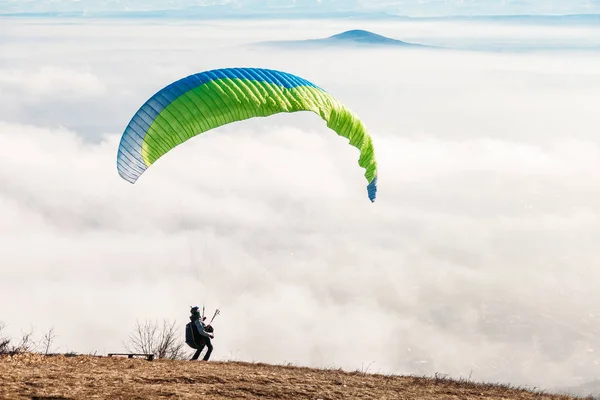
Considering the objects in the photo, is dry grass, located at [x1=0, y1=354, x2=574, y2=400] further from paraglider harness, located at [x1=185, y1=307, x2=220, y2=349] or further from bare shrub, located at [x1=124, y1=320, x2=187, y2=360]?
bare shrub, located at [x1=124, y1=320, x2=187, y2=360]

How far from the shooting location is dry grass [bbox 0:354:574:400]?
46.9ft

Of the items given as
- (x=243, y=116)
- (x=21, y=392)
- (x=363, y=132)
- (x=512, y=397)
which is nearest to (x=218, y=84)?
(x=243, y=116)

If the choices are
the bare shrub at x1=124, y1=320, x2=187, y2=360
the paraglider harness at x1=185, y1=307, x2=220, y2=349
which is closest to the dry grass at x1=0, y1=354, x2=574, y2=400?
the paraglider harness at x1=185, y1=307, x2=220, y2=349

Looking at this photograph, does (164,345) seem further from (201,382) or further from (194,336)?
(201,382)

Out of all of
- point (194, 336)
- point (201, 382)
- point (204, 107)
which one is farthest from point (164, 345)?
point (204, 107)

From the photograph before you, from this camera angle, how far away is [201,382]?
52.2 feet

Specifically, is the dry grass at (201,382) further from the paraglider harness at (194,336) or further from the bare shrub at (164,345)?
the bare shrub at (164,345)

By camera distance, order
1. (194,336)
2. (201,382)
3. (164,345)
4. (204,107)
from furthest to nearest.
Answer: (164,345) < (194,336) < (204,107) < (201,382)

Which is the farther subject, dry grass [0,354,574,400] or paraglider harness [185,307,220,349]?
paraglider harness [185,307,220,349]

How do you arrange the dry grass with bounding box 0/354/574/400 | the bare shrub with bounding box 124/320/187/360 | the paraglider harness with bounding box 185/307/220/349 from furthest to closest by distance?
the bare shrub with bounding box 124/320/187/360 → the paraglider harness with bounding box 185/307/220/349 → the dry grass with bounding box 0/354/574/400

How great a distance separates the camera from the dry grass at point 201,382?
14.3 meters

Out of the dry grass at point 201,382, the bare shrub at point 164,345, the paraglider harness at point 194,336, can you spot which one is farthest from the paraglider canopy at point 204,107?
the bare shrub at point 164,345

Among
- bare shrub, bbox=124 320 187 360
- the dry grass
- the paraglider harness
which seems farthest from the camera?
bare shrub, bbox=124 320 187 360

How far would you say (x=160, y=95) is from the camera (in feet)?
59.4
